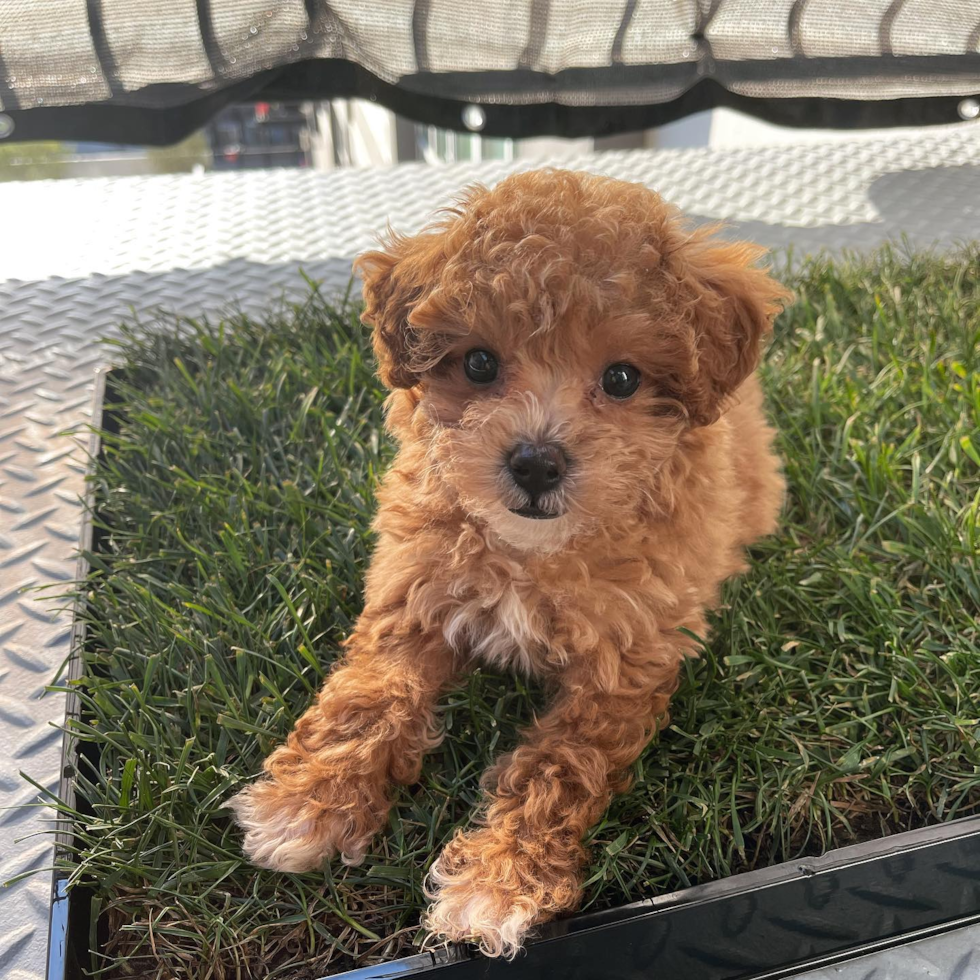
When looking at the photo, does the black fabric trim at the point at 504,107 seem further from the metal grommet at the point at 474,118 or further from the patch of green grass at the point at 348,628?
the patch of green grass at the point at 348,628

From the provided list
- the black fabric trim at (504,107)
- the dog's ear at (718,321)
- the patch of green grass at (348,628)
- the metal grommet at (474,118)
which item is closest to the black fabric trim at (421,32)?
the black fabric trim at (504,107)

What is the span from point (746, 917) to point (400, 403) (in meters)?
1.22

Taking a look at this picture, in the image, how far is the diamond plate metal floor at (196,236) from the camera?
2.56 meters

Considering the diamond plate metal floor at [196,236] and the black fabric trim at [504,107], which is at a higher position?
the black fabric trim at [504,107]

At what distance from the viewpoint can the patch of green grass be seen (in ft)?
5.37

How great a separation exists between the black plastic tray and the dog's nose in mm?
746

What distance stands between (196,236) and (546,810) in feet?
11.0

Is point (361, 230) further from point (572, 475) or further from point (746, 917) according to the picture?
point (746, 917)

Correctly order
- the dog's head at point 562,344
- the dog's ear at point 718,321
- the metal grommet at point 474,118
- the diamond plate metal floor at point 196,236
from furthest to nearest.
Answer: the metal grommet at point 474,118
the diamond plate metal floor at point 196,236
the dog's ear at point 718,321
the dog's head at point 562,344

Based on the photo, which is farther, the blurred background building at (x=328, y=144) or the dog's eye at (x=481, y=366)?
the blurred background building at (x=328, y=144)

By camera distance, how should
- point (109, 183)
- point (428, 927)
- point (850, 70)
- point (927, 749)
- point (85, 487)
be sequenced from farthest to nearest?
1. point (109, 183)
2. point (850, 70)
3. point (85, 487)
4. point (927, 749)
5. point (428, 927)

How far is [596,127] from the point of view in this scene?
12.4ft

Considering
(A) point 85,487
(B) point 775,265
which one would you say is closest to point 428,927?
(A) point 85,487

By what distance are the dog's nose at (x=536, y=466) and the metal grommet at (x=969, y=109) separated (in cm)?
328
